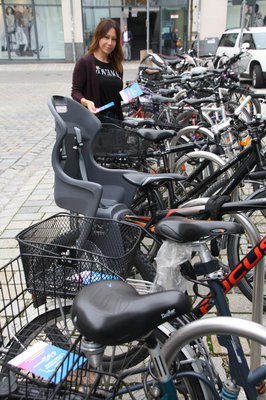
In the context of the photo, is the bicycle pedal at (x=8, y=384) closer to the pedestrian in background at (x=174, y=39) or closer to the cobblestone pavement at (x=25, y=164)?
the cobblestone pavement at (x=25, y=164)

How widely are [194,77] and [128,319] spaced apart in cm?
564

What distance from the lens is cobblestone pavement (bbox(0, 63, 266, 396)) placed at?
4.05 metres

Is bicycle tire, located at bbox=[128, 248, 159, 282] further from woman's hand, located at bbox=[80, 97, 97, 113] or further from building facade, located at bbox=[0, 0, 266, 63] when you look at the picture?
building facade, located at bbox=[0, 0, 266, 63]

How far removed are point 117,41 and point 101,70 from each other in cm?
29

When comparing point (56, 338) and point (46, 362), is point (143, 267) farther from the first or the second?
point (46, 362)

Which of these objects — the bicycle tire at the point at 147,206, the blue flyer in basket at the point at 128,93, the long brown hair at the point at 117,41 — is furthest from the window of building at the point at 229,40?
the bicycle tire at the point at 147,206

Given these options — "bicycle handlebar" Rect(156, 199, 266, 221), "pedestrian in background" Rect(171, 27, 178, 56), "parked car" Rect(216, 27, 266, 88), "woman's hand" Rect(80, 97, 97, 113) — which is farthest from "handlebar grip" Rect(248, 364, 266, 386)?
"pedestrian in background" Rect(171, 27, 178, 56)

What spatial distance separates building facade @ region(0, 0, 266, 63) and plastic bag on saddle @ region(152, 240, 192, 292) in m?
20.0

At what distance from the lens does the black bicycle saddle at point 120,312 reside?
1.14 metres

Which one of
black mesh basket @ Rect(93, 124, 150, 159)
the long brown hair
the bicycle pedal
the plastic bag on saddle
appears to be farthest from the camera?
the long brown hair

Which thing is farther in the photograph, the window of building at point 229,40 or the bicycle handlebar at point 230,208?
the window of building at point 229,40

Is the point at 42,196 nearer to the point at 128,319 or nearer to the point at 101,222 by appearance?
the point at 101,222

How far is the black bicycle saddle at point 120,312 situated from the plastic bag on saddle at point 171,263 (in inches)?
12.4

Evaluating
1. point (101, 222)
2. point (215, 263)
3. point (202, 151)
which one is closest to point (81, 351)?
point (215, 263)
